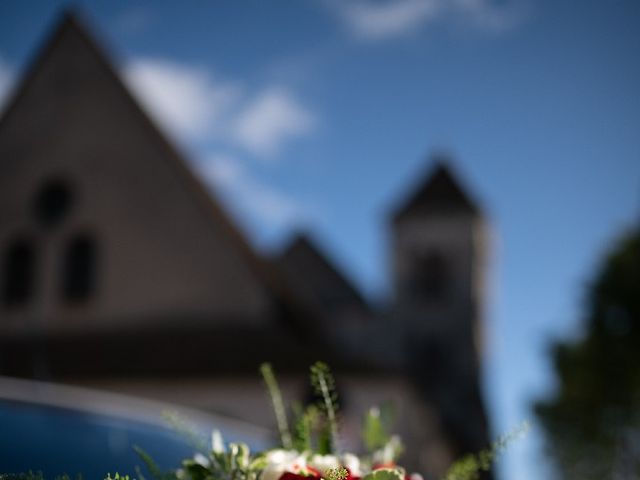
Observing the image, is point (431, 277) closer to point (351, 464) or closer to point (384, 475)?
point (351, 464)

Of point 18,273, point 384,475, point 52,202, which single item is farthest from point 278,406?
point 52,202

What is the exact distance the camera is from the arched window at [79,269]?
20656mm

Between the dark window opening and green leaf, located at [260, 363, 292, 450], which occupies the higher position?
the dark window opening

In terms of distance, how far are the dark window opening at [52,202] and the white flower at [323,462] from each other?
67.1ft

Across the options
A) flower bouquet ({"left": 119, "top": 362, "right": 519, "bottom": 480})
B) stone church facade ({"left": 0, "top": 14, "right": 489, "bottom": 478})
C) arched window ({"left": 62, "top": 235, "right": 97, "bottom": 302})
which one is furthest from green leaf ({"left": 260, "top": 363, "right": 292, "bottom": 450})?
arched window ({"left": 62, "top": 235, "right": 97, "bottom": 302})

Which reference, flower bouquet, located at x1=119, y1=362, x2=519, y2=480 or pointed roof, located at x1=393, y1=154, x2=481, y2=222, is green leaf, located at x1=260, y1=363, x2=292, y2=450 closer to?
flower bouquet, located at x1=119, y1=362, x2=519, y2=480

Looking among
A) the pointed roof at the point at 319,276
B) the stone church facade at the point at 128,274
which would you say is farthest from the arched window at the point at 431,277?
the stone church facade at the point at 128,274

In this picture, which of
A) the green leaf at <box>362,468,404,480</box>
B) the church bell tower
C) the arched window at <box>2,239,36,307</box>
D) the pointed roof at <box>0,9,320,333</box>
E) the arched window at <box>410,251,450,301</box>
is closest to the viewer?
the green leaf at <box>362,468,404,480</box>

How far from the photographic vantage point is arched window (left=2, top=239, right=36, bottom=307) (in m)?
20.6

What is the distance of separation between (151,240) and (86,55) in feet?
16.3

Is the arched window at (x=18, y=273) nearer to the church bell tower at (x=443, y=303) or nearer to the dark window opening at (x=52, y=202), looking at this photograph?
the dark window opening at (x=52, y=202)

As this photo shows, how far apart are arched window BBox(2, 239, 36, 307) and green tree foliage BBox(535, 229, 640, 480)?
1334cm

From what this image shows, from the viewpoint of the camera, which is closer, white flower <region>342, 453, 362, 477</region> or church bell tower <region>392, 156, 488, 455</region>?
white flower <region>342, 453, 362, 477</region>

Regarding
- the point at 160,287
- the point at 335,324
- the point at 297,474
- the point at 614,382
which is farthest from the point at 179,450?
the point at 335,324
